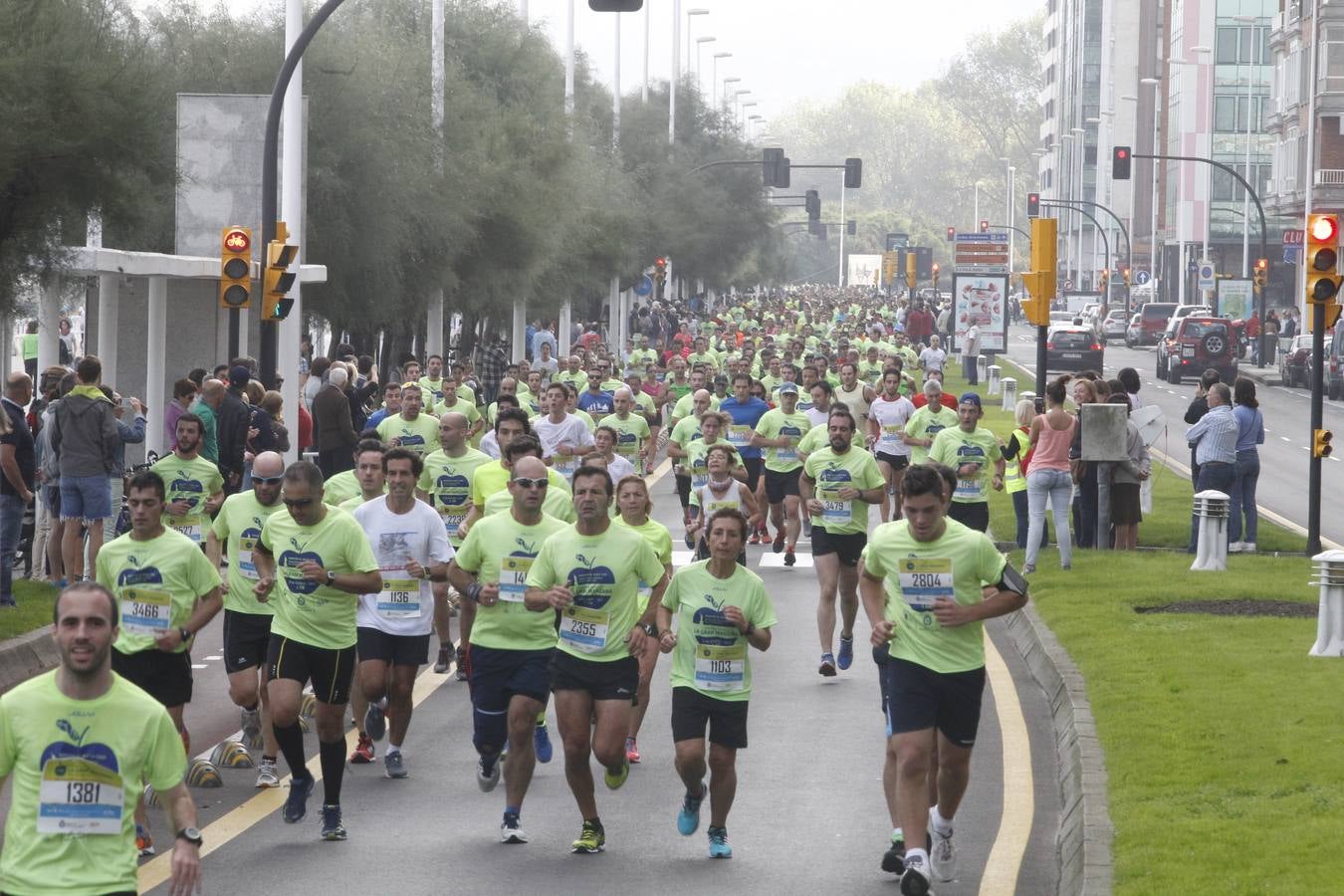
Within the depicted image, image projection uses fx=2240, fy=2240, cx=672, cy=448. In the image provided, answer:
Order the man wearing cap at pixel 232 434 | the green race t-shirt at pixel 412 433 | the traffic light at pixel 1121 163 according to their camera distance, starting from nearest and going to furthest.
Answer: the green race t-shirt at pixel 412 433, the man wearing cap at pixel 232 434, the traffic light at pixel 1121 163

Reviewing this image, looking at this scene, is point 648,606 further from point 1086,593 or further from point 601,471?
point 1086,593

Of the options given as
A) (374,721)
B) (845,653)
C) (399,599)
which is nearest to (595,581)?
(399,599)

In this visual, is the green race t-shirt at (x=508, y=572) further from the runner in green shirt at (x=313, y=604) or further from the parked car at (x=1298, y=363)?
the parked car at (x=1298, y=363)

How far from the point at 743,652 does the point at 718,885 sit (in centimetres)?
101

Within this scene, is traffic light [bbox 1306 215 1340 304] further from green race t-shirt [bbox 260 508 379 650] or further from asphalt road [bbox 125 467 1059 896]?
green race t-shirt [bbox 260 508 379 650]

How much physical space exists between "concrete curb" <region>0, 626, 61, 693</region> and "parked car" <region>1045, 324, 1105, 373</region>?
4617cm

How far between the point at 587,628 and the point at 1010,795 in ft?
8.14

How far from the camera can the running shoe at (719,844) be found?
922 cm

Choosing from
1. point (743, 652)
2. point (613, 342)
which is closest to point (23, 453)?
point (743, 652)

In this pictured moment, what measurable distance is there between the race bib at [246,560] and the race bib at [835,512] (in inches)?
189

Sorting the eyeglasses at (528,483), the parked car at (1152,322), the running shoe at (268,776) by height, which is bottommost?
the running shoe at (268,776)

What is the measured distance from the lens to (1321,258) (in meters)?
18.0

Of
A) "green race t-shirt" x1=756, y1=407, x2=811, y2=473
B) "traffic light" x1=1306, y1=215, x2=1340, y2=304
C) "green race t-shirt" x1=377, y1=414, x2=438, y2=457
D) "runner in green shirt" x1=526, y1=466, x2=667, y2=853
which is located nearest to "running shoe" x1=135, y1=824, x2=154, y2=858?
"runner in green shirt" x1=526, y1=466, x2=667, y2=853

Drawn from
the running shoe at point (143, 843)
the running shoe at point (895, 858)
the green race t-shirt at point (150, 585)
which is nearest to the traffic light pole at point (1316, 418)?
the running shoe at point (895, 858)
